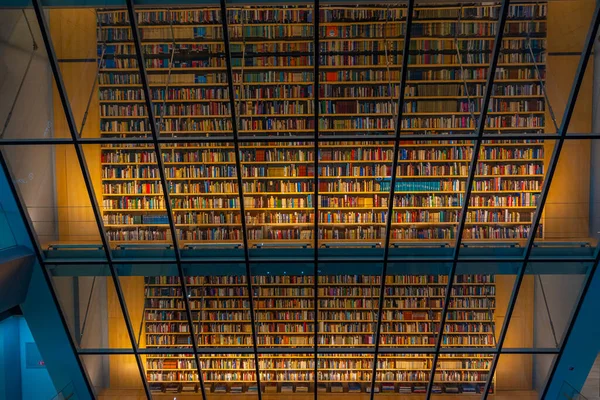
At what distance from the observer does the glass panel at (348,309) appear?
7.82 m

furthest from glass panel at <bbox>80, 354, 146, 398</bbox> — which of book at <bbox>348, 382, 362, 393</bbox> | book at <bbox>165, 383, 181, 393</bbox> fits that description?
book at <bbox>348, 382, 362, 393</bbox>

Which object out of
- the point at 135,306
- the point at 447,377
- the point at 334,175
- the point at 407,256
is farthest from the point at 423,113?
the point at 135,306

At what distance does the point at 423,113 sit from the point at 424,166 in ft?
2.36

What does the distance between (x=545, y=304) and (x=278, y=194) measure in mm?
4039

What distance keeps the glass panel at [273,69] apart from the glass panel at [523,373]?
4.61 metres

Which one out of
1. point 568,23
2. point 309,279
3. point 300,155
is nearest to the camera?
point 568,23

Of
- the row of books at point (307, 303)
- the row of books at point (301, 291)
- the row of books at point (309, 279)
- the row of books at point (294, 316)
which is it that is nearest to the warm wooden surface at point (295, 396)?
the row of books at point (294, 316)

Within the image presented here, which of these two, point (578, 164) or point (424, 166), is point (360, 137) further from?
point (578, 164)

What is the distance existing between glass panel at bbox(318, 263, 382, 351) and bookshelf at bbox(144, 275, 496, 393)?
0.01m

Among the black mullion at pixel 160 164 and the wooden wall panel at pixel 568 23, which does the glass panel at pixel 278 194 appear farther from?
the wooden wall panel at pixel 568 23

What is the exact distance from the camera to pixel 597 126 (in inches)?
248

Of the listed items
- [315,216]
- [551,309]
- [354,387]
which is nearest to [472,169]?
[315,216]

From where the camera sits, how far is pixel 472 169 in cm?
653

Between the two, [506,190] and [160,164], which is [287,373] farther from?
[506,190]
